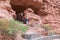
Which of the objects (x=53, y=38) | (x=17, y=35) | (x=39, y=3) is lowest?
(x=53, y=38)

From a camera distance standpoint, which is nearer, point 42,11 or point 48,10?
point 42,11

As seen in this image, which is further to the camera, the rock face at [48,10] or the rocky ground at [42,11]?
the rock face at [48,10]

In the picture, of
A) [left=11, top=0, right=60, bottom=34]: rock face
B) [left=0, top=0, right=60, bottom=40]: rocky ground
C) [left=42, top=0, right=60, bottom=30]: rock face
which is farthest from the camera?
[left=42, top=0, right=60, bottom=30]: rock face

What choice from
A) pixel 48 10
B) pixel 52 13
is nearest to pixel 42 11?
pixel 48 10

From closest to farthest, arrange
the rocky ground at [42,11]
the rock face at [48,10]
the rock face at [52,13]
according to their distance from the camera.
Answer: the rocky ground at [42,11], the rock face at [48,10], the rock face at [52,13]

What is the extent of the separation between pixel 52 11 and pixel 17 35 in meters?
10.8

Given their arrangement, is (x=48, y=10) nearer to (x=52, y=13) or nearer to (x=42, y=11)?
(x=52, y=13)

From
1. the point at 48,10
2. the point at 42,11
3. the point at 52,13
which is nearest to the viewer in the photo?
the point at 42,11

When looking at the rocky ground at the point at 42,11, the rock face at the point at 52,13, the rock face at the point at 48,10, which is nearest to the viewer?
the rocky ground at the point at 42,11

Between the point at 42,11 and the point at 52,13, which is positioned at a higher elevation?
the point at 42,11

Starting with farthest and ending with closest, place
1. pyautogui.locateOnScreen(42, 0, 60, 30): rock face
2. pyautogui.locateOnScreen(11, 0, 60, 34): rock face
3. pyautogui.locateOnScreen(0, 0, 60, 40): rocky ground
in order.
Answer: pyautogui.locateOnScreen(42, 0, 60, 30): rock face → pyautogui.locateOnScreen(11, 0, 60, 34): rock face → pyautogui.locateOnScreen(0, 0, 60, 40): rocky ground

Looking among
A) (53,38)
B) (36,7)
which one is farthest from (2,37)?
(36,7)

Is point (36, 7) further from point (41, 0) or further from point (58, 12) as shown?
point (58, 12)

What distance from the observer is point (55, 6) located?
61.6 ft
